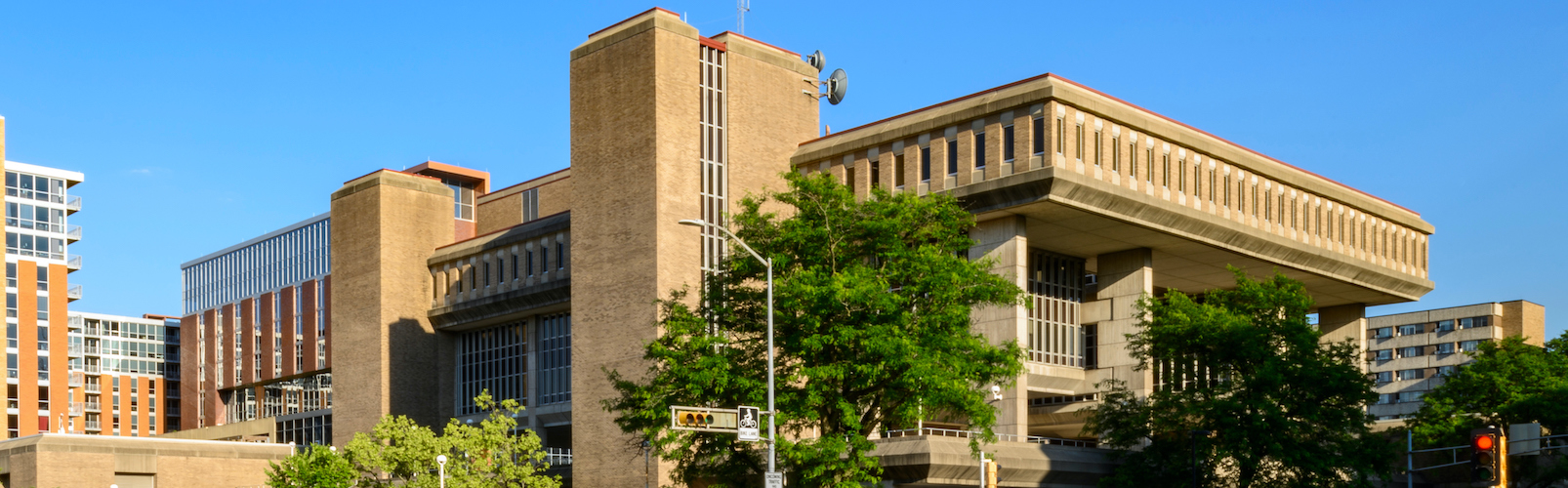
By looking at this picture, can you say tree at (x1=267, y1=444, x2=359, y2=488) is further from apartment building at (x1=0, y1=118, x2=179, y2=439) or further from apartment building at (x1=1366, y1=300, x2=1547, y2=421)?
apartment building at (x1=1366, y1=300, x2=1547, y2=421)

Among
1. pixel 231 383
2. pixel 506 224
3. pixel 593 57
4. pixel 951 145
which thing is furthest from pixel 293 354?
pixel 951 145

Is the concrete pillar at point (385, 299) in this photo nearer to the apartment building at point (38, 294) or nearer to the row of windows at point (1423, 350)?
the apartment building at point (38, 294)

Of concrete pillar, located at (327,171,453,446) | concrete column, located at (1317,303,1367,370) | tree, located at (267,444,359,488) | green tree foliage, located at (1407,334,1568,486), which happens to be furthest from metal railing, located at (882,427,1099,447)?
concrete pillar, located at (327,171,453,446)

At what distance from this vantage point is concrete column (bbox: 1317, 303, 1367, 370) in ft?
276

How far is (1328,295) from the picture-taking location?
8162 cm

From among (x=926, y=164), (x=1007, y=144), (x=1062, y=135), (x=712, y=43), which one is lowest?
(x=926, y=164)

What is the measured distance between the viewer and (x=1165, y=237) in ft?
218

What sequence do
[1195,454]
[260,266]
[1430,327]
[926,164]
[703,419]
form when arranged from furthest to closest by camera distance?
[1430,327], [260,266], [926,164], [1195,454], [703,419]

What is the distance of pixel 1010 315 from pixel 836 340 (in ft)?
73.2

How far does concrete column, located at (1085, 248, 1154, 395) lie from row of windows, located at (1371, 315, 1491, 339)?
318 feet

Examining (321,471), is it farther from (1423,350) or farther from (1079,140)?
(1423,350)

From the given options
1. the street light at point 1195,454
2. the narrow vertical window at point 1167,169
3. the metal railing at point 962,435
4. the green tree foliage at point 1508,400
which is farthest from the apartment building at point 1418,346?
the street light at point 1195,454

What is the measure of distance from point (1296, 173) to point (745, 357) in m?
38.8

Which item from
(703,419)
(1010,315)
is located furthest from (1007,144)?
(703,419)
